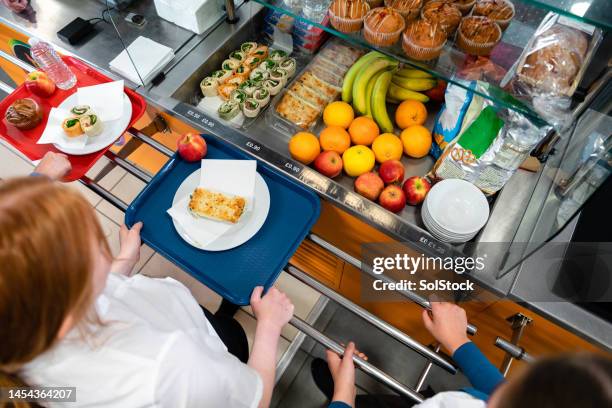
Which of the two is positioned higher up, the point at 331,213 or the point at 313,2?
the point at 313,2

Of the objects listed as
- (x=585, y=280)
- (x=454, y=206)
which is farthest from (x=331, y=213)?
(x=585, y=280)

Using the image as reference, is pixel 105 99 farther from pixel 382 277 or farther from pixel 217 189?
pixel 382 277

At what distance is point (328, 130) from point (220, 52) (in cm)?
68

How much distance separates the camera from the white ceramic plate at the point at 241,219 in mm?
1384

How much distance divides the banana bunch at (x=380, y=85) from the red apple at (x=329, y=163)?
0.29 m

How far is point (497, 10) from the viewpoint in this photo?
47.9 inches

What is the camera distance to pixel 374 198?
1517mm

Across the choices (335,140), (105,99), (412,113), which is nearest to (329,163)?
(335,140)

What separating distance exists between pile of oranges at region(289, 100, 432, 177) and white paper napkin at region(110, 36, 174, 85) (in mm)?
702

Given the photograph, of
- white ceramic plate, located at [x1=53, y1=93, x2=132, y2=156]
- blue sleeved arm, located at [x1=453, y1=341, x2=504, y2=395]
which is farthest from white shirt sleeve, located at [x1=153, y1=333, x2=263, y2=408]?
white ceramic plate, located at [x1=53, y1=93, x2=132, y2=156]

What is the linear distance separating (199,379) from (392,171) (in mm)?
1004

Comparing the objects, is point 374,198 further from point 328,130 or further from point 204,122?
point 204,122

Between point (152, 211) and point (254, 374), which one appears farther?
point (152, 211)

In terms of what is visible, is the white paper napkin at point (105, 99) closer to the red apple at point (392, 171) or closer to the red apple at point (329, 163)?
the red apple at point (329, 163)
